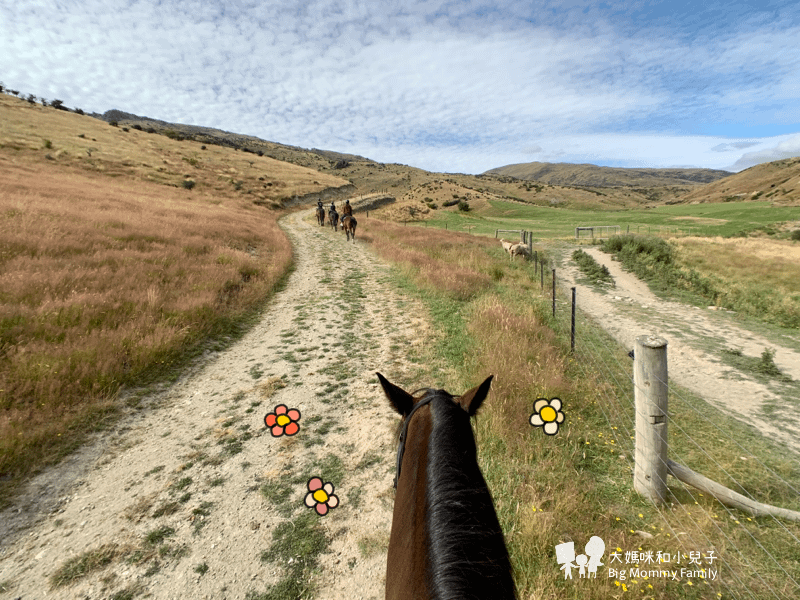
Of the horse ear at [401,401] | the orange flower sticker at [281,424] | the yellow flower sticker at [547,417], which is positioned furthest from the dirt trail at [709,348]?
the orange flower sticker at [281,424]

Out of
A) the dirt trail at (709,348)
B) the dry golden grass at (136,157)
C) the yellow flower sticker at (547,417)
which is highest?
the dry golden grass at (136,157)

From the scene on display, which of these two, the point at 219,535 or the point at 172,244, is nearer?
the point at 219,535

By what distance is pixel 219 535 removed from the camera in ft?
10.3

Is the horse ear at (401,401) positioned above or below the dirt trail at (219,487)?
above

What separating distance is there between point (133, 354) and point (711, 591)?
321 inches

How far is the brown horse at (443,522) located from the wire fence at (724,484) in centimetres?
230

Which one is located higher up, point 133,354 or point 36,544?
point 133,354

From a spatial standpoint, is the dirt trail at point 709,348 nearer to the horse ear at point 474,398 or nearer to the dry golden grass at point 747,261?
the dry golden grass at point 747,261

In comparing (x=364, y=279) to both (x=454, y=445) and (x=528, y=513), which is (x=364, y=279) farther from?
(x=454, y=445)

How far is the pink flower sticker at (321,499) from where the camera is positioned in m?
3.35

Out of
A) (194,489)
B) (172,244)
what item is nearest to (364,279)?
(172,244)

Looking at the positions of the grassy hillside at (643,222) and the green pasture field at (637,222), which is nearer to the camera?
the grassy hillside at (643,222)

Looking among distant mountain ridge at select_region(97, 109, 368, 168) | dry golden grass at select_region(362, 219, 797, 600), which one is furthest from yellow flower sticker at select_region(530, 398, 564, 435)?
distant mountain ridge at select_region(97, 109, 368, 168)

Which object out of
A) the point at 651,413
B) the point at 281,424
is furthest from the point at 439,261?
the point at 651,413
